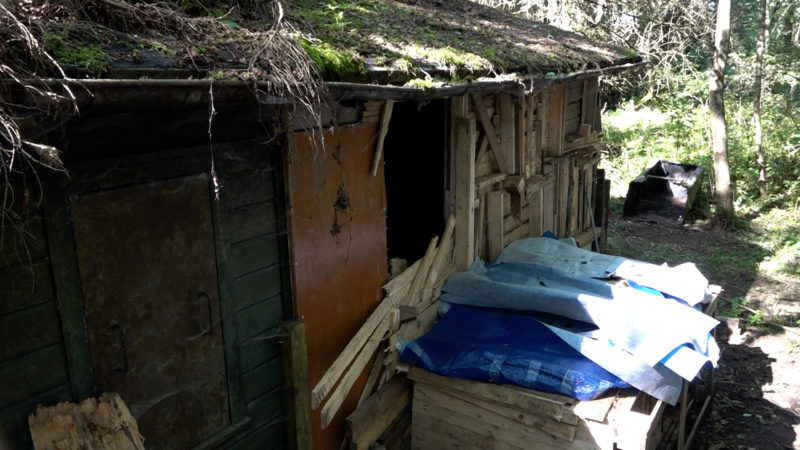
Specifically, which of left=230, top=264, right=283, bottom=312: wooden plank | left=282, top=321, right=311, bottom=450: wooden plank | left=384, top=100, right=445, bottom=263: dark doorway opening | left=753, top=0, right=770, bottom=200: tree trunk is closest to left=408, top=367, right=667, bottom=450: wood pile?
left=282, top=321, right=311, bottom=450: wooden plank

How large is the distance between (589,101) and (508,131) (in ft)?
9.51

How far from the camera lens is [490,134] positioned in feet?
20.6

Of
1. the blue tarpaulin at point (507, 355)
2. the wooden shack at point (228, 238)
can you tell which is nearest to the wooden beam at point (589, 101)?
the wooden shack at point (228, 238)

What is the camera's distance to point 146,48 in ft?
9.25

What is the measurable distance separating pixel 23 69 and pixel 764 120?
1893cm

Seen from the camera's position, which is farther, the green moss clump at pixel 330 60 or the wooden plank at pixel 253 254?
the wooden plank at pixel 253 254

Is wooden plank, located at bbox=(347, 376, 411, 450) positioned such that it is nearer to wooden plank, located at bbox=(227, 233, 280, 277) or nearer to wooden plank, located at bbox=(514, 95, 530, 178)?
wooden plank, located at bbox=(227, 233, 280, 277)

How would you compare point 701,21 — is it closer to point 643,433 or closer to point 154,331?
point 643,433

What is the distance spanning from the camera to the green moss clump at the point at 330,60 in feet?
11.4

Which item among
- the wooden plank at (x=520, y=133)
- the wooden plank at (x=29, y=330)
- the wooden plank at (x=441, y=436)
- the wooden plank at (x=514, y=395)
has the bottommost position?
the wooden plank at (x=441, y=436)

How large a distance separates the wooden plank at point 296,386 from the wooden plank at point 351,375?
150 millimetres

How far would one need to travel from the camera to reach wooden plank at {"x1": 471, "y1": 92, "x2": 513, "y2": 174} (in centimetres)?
597

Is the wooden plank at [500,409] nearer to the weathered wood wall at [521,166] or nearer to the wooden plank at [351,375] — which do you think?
the wooden plank at [351,375]

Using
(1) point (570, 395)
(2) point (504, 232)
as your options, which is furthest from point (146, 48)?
(2) point (504, 232)
